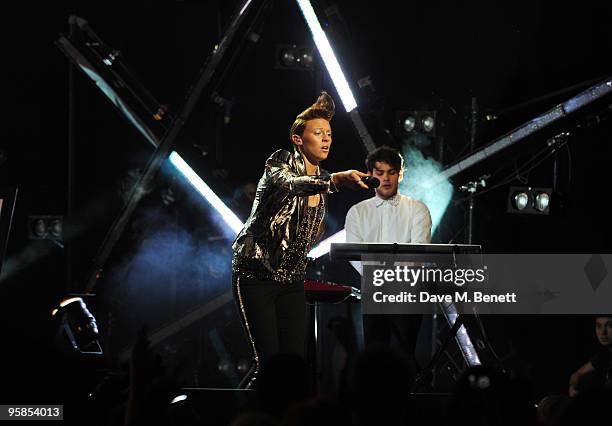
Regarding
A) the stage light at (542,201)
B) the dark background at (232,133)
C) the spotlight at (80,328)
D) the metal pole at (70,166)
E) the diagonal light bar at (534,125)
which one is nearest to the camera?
the spotlight at (80,328)

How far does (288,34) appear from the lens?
32.5 feet

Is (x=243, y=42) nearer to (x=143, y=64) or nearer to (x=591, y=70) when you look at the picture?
(x=143, y=64)

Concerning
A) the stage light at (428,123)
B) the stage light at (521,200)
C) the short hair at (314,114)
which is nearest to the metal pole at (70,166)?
the stage light at (428,123)

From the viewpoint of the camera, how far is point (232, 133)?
10125mm

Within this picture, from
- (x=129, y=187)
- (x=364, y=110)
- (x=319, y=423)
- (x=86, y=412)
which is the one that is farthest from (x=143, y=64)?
(x=319, y=423)

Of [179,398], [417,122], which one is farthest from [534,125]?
[179,398]

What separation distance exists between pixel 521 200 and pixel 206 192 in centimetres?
296

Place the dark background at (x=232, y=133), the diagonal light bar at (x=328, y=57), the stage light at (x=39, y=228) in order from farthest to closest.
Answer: the stage light at (x=39, y=228), the dark background at (x=232, y=133), the diagonal light bar at (x=328, y=57)

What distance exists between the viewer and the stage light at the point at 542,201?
889 cm

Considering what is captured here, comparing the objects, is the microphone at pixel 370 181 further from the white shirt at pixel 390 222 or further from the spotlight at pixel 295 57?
the spotlight at pixel 295 57

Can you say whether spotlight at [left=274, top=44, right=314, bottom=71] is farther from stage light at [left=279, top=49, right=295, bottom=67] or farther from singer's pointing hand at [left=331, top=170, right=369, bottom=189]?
singer's pointing hand at [left=331, top=170, right=369, bottom=189]

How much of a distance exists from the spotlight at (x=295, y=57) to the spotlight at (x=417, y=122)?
3.41ft

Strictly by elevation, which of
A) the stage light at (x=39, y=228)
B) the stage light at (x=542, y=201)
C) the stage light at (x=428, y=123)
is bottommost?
the stage light at (x=542, y=201)

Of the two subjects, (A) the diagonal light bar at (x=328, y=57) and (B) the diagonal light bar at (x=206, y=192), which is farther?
(B) the diagonal light bar at (x=206, y=192)
